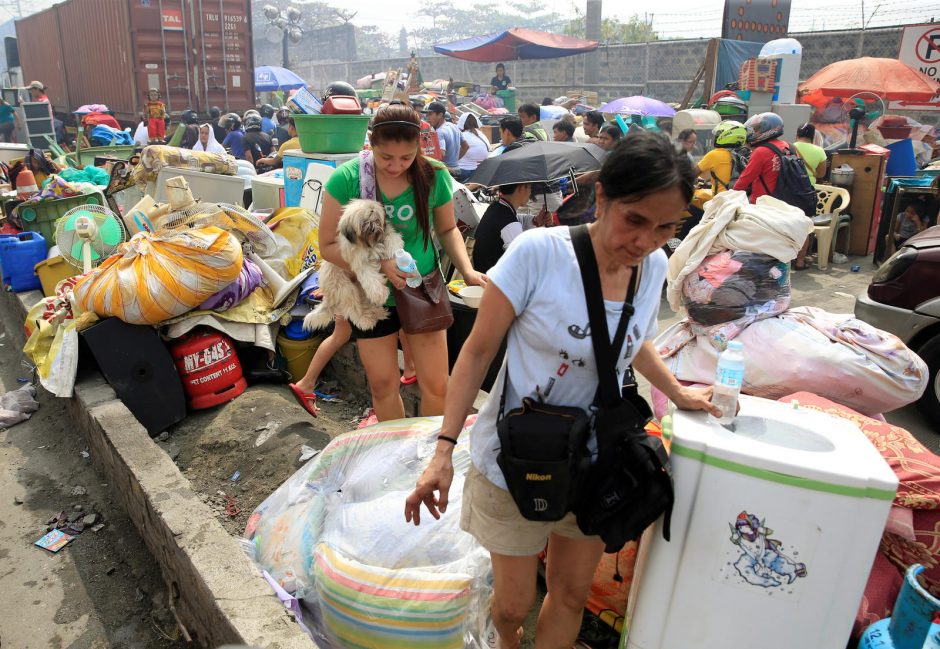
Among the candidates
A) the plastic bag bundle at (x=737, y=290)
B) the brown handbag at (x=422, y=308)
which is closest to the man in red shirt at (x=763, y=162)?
the plastic bag bundle at (x=737, y=290)

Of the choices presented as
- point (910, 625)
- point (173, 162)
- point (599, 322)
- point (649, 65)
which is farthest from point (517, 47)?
point (910, 625)

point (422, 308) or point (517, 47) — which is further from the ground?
point (517, 47)

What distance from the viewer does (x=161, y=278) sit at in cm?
410

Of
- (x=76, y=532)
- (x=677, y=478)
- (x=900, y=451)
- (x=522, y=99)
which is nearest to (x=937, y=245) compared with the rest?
(x=900, y=451)

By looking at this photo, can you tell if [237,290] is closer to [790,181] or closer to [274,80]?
[790,181]

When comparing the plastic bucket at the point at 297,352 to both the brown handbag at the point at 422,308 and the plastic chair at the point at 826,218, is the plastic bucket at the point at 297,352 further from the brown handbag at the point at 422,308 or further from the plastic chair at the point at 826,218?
the plastic chair at the point at 826,218

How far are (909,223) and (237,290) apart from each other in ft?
22.8

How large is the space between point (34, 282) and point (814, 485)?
22.9 ft

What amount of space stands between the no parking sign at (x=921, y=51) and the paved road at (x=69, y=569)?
49.0 feet

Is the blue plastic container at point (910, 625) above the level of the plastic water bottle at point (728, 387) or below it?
below

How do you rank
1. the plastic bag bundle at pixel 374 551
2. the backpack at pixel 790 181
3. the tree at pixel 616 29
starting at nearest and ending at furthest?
the plastic bag bundle at pixel 374 551, the backpack at pixel 790 181, the tree at pixel 616 29

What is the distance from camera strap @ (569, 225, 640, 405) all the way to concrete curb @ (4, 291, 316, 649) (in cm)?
130

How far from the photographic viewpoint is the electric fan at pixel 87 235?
5262 mm

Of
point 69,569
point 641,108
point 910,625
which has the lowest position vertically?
point 69,569
